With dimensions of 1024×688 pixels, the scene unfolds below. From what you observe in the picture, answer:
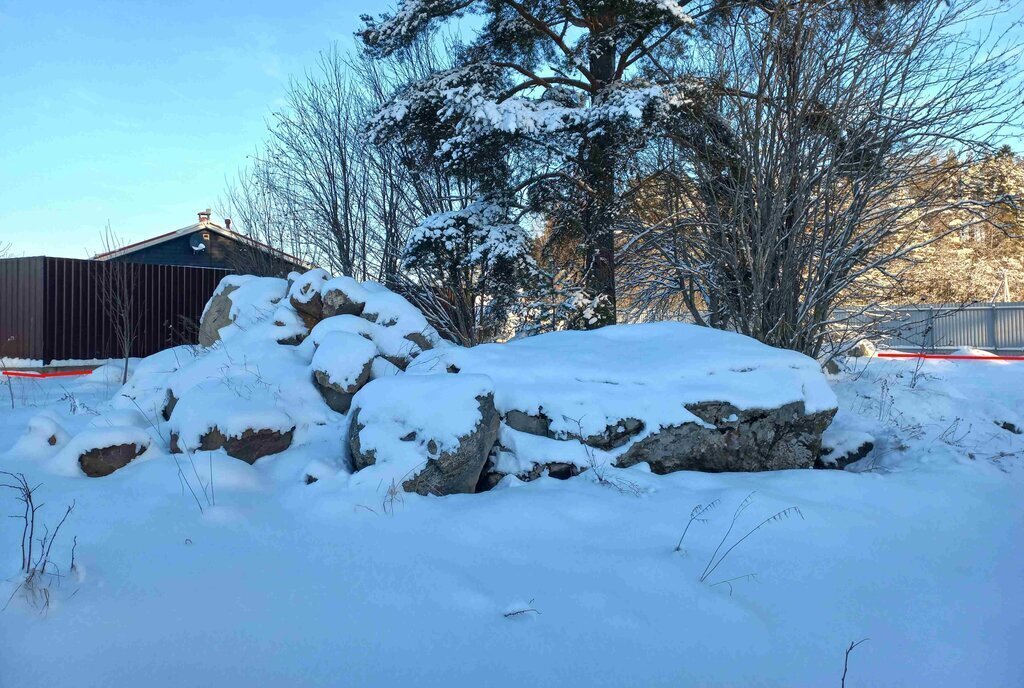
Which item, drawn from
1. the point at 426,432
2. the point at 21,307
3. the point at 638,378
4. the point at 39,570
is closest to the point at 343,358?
the point at 426,432

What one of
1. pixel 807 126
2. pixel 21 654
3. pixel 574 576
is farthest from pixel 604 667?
pixel 807 126

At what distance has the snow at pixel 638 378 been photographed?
3539 mm

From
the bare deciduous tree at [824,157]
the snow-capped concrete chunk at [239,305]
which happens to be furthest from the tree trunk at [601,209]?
the snow-capped concrete chunk at [239,305]

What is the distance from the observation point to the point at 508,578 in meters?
2.18

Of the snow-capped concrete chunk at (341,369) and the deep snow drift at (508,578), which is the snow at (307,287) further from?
the deep snow drift at (508,578)

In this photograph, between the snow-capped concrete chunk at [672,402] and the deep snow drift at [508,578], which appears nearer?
the deep snow drift at [508,578]

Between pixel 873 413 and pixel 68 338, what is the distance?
→ 13284mm

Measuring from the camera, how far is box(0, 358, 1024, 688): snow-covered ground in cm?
173

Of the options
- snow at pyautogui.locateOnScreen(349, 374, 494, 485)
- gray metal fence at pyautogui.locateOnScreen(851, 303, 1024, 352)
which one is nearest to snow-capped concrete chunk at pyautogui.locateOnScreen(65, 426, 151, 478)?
snow at pyautogui.locateOnScreen(349, 374, 494, 485)

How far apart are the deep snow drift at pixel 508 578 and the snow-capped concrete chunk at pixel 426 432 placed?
0.40 feet

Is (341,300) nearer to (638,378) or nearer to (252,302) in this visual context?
(252,302)

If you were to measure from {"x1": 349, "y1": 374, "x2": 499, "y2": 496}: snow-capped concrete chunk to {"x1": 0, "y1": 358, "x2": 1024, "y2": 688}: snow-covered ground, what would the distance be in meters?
0.14

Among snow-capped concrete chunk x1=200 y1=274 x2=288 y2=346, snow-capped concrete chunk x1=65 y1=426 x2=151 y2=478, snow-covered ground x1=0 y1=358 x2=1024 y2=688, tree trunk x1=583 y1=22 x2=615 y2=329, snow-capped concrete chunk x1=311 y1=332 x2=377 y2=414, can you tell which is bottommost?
snow-covered ground x1=0 y1=358 x2=1024 y2=688

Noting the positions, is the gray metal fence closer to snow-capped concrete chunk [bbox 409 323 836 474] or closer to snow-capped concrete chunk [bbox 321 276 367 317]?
snow-capped concrete chunk [bbox 409 323 836 474]
